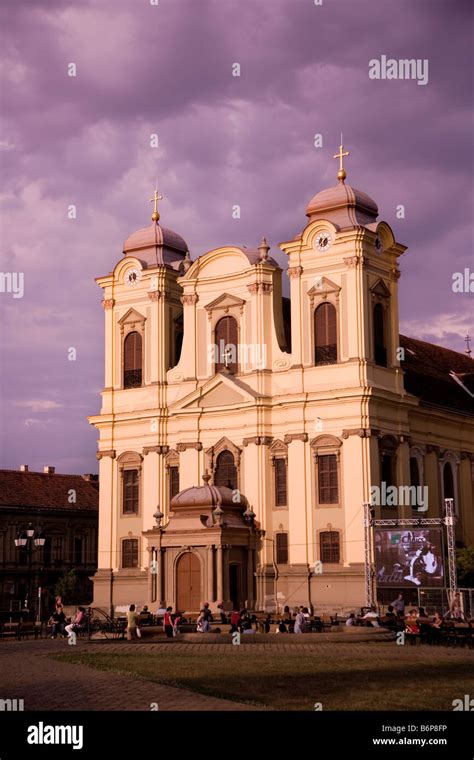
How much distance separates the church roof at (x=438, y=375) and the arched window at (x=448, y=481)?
10.4 feet

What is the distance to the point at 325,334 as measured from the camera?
50.8 m

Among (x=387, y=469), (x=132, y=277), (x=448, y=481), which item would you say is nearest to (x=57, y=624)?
(x=387, y=469)

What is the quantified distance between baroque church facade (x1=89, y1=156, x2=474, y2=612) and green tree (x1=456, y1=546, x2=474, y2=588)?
316 centimetres

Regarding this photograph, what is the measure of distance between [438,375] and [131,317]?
59.8 feet

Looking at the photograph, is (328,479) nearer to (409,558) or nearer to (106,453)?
(409,558)

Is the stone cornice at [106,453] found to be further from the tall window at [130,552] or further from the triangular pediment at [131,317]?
the triangular pediment at [131,317]

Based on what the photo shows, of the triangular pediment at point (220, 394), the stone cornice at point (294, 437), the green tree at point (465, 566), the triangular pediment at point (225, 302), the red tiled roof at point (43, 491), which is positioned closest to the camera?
the stone cornice at point (294, 437)

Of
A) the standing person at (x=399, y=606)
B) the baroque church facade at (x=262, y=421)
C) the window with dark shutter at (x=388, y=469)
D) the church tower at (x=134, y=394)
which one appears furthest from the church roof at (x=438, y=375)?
the standing person at (x=399, y=606)

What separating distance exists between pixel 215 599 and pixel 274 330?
1335cm

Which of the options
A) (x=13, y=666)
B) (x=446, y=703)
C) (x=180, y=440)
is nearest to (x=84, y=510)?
(x=180, y=440)

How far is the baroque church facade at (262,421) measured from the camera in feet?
161

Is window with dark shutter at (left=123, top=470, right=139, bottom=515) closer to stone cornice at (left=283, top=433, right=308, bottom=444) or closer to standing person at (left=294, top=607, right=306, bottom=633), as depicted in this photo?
stone cornice at (left=283, top=433, right=308, bottom=444)

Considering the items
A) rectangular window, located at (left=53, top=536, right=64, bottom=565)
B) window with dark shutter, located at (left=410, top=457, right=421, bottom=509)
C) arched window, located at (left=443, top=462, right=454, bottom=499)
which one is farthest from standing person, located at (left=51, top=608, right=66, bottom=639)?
rectangular window, located at (left=53, top=536, right=64, bottom=565)

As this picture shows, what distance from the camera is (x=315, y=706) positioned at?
640 inches
